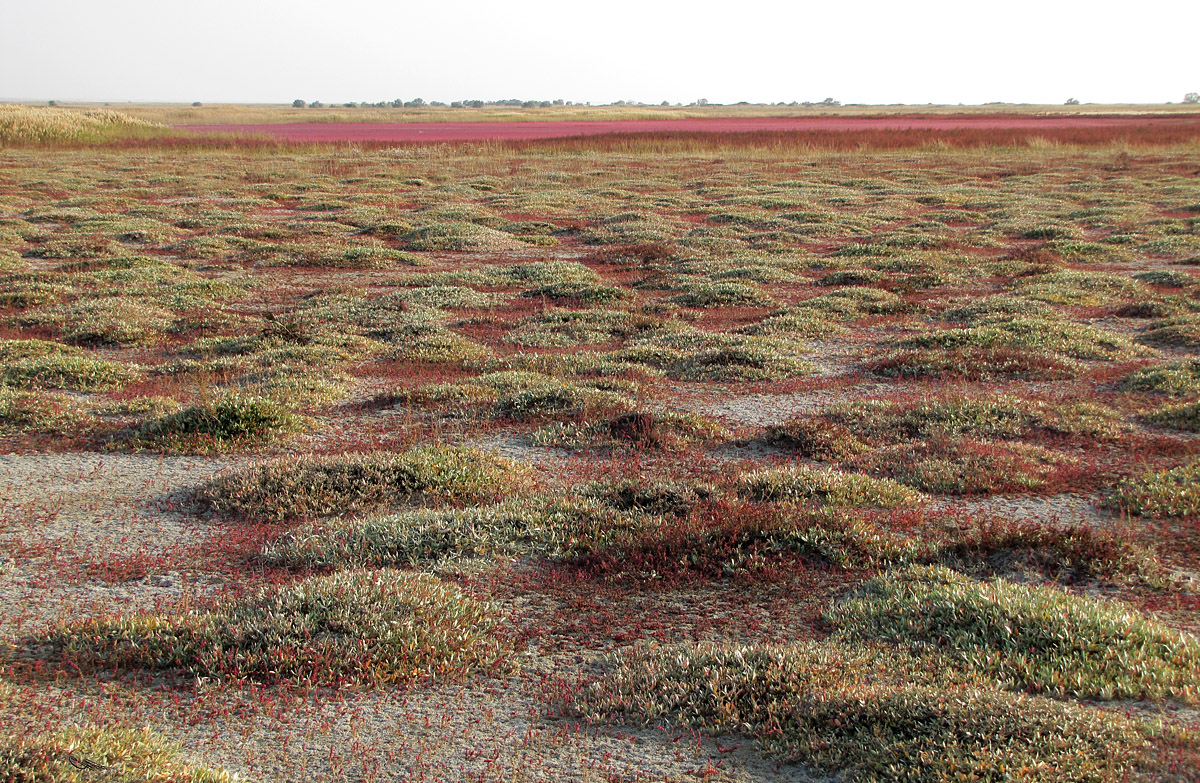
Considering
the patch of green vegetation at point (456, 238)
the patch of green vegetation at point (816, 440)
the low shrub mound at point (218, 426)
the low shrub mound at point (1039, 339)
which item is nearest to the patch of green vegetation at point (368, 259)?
the patch of green vegetation at point (456, 238)

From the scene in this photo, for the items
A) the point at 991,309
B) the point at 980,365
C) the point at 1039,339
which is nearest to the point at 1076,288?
the point at 991,309

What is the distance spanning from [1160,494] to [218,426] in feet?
31.1

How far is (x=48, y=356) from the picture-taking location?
43.3 ft

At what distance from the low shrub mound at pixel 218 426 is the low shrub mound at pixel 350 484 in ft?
4.31

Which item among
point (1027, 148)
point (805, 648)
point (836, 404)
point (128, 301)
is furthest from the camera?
point (1027, 148)

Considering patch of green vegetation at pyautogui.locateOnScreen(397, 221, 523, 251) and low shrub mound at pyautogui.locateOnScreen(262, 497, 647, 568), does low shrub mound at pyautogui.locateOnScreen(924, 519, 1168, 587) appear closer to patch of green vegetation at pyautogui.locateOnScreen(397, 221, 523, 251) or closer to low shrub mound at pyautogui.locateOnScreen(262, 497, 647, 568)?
low shrub mound at pyautogui.locateOnScreen(262, 497, 647, 568)

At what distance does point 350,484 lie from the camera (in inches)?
324

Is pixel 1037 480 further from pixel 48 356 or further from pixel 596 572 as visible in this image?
pixel 48 356

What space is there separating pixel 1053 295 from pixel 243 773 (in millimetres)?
18126

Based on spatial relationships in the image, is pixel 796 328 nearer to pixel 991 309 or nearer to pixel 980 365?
pixel 980 365

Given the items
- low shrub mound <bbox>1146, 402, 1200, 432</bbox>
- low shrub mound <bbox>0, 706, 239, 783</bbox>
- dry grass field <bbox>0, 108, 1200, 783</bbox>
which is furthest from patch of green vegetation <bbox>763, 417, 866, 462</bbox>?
low shrub mound <bbox>0, 706, 239, 783</bbox>

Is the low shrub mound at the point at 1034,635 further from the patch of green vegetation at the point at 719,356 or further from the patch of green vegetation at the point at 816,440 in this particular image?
the patch of green vegetation at the point at 719,356

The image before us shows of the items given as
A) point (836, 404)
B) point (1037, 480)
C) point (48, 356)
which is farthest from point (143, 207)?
point (1037, 480)

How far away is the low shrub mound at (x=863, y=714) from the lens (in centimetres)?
402
